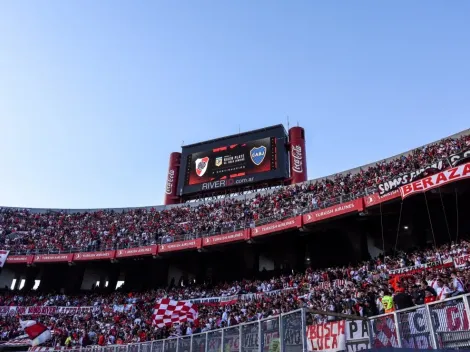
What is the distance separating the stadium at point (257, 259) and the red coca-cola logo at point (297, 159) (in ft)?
0.38

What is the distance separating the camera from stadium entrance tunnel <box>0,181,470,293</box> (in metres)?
22.5

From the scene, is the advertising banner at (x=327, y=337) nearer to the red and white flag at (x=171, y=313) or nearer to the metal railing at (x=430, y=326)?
the metal railing at (x=430, y=326)

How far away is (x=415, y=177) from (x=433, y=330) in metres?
14.2

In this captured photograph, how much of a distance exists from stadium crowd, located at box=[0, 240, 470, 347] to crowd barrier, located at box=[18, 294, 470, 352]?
2.71 ft

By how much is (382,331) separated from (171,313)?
1163cm

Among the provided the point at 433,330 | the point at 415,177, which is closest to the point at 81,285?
the point at 415,177

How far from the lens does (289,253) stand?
30.2 meters

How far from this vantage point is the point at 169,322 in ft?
56.1

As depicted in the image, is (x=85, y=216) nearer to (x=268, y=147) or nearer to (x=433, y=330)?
(x=268, y=147)

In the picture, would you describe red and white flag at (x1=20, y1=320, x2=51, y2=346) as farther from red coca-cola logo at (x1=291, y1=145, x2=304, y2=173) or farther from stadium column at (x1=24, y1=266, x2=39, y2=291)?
red coca-cola logo at (x1=291, y1=145, x2=304, y2=173)

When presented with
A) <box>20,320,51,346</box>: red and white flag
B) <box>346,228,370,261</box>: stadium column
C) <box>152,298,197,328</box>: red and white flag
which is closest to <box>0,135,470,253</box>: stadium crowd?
<box>346,228,370,261</box>: stadium column

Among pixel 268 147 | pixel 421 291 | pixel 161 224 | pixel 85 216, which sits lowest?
pixel 421 291

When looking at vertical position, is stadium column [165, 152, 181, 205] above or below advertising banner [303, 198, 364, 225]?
above

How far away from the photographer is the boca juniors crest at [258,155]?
37338 mm
